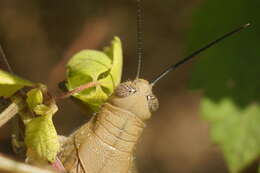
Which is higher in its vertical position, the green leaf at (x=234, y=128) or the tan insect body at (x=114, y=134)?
the tan insect body at (x=114, y=134)

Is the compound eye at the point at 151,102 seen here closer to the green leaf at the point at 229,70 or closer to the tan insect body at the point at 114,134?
the tan insect body at the point at 114,134

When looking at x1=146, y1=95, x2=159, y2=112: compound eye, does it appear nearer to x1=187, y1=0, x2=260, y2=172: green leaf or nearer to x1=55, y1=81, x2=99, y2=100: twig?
x1=55, y1=81, x2=99, y2=100: twig

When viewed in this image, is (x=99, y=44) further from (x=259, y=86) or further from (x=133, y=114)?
(x=133, y=114)

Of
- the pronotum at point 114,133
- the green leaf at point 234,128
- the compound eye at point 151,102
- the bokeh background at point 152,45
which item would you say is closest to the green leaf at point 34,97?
the pronotum at point 114,133

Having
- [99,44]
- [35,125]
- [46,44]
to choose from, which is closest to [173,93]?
[99,44]

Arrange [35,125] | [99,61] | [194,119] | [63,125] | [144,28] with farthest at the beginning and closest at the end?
[194,119] < [144,28] < [63,125] < [99,61] < [35,125]
